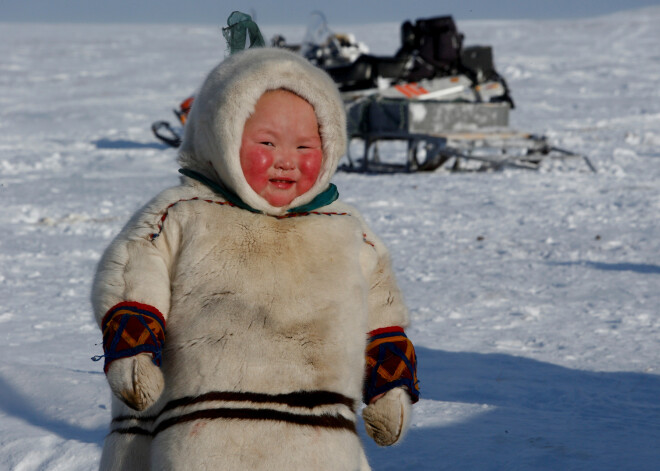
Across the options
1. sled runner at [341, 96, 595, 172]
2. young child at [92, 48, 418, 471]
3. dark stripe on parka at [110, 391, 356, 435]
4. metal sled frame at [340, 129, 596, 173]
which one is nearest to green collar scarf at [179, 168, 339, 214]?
young child at [92, 48, 418, 471]

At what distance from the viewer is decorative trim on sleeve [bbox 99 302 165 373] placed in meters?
1.75

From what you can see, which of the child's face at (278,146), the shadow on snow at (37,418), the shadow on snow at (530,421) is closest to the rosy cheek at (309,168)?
the child's face at (278,146)

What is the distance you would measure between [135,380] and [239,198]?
1.64 ft

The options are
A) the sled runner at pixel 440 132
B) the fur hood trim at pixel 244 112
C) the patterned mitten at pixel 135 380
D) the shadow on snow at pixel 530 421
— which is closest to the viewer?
the patterned mitten at pixel 135 380

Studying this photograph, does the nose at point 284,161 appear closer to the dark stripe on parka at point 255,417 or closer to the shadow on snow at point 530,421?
the dark stripe on parka at point 255,417

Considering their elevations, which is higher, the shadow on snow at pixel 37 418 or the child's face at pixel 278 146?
the child's face at pixel 278 146

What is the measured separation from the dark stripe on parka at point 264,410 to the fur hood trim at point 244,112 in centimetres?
44

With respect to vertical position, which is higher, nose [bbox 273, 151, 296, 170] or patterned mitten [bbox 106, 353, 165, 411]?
nose [bbox 273, 151, 296, 170]

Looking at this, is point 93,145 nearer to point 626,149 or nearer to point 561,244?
point 626,149

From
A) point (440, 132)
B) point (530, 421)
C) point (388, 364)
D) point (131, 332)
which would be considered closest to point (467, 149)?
point (440, 132)

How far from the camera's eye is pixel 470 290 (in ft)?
20.2

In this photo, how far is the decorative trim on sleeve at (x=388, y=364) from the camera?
2061 millimetres

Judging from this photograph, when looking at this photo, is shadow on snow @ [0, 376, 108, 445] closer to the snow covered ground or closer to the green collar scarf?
the snow covered ground

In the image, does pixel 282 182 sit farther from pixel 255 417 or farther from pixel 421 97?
pixel 421 97
